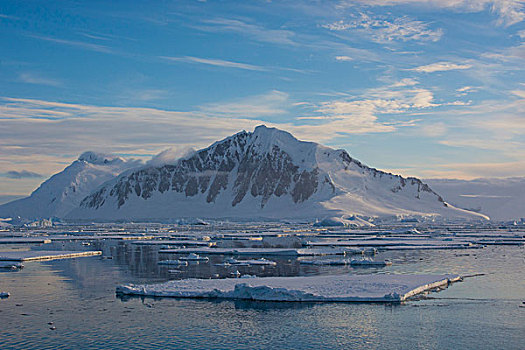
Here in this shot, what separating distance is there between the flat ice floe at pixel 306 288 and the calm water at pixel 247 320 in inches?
32.1

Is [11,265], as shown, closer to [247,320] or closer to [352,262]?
[352,262]

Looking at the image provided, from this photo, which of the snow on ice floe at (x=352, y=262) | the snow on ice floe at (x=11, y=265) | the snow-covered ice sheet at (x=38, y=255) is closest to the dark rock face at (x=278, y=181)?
the snow-covered ice sheet at (x=38, y=255)

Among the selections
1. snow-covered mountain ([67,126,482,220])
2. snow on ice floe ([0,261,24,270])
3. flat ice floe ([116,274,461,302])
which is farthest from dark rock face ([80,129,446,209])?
flat ice floe ([116,274,461,302])

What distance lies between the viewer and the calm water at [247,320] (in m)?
18.6

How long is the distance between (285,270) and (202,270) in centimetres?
499

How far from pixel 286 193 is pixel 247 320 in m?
162

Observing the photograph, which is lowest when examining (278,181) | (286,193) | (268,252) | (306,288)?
(306,288)

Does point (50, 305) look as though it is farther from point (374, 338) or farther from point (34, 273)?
point (374, 338)

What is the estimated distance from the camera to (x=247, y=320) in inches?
850

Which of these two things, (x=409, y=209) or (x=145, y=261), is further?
(x=409, y=209)

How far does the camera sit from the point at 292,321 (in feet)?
70.1

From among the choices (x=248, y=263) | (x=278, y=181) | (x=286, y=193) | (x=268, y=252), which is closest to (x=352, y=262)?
(x=248, y=263)

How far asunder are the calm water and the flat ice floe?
2.67 ft

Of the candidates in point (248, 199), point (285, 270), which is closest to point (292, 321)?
point (285, 270)
